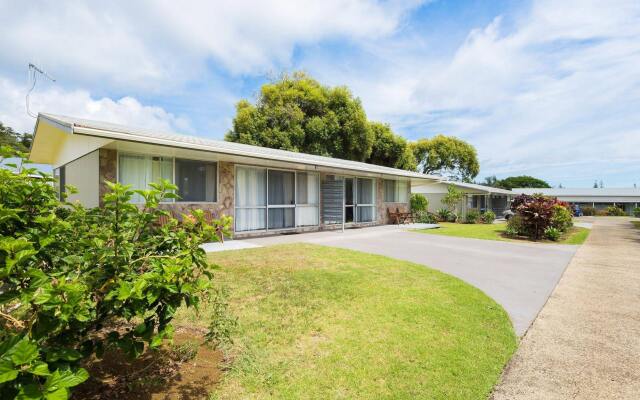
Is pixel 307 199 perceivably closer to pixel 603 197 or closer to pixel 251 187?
pixel 251 187

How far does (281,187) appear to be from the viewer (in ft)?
43.4

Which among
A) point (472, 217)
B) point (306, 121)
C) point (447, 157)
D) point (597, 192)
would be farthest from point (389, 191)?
point (597, 192)

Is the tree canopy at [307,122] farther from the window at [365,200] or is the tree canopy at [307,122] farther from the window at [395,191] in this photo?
the window at [365,200]

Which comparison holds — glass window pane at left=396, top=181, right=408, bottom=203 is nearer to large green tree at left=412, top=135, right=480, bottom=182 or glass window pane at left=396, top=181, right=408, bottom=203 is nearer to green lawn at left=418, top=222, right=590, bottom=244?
green lawn at left=418, top=222, right=590, bottom=244

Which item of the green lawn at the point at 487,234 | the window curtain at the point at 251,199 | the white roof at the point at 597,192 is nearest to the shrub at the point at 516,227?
the green lawn at the point at 487,234

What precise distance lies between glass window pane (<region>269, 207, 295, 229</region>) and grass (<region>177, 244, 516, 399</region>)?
6025 mm

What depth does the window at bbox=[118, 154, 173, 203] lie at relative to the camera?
9.30 meters

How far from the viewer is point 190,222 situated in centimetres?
238

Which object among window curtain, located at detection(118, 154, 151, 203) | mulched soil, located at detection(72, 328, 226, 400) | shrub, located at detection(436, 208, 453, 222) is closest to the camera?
mulched soil, located at detection(72, 328, 226, 400)

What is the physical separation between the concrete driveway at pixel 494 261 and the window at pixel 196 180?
2.44 metres

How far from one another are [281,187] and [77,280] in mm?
11510

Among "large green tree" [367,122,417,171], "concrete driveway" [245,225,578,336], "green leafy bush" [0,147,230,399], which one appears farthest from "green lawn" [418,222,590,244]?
"large green tree" [367,122,417,171]

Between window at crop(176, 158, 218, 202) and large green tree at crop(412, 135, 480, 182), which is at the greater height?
large green tree at crop(412, 135, 480, 182)

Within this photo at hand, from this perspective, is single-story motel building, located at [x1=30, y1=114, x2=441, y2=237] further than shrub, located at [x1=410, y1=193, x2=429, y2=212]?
No
